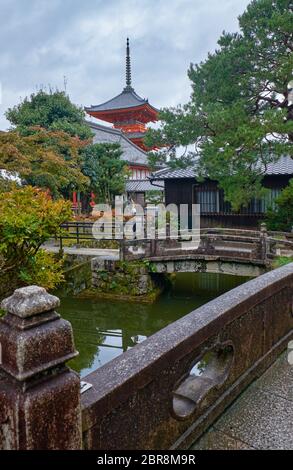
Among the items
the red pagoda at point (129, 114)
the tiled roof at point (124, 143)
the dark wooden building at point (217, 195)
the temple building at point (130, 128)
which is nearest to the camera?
the dark wooden building at point (217, 195)

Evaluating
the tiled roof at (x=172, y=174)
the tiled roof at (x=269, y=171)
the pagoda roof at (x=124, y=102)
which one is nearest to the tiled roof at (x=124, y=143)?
the pagoda roof at (x=124, y=102)

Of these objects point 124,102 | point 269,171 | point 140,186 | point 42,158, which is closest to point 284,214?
point 269,171

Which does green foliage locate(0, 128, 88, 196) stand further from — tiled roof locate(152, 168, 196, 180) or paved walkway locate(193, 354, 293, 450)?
paved walkway locate(193, 354, 293, 450)

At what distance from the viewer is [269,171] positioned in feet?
49.2

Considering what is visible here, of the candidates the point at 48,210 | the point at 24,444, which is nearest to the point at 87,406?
the point at 24,444

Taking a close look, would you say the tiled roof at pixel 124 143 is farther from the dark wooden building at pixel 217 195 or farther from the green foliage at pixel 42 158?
the dark wooden building at pixel 217 195

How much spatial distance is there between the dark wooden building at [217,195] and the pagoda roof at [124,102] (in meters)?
20.7

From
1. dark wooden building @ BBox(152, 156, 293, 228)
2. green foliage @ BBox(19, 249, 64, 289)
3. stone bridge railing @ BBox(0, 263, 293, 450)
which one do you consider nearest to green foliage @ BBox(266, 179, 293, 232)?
dark wooden building @ BBox(152, 156, 293, 228)

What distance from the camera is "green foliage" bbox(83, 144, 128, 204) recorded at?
17844 mm

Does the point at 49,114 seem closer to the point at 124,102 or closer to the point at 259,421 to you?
the point at 259,421

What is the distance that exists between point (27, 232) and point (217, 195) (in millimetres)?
12812

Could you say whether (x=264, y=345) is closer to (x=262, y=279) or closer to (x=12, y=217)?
(x=262, y=279)

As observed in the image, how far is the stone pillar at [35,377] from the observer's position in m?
1.25

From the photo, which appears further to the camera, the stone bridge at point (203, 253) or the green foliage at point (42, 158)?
the green foliage at point (42, 158)
